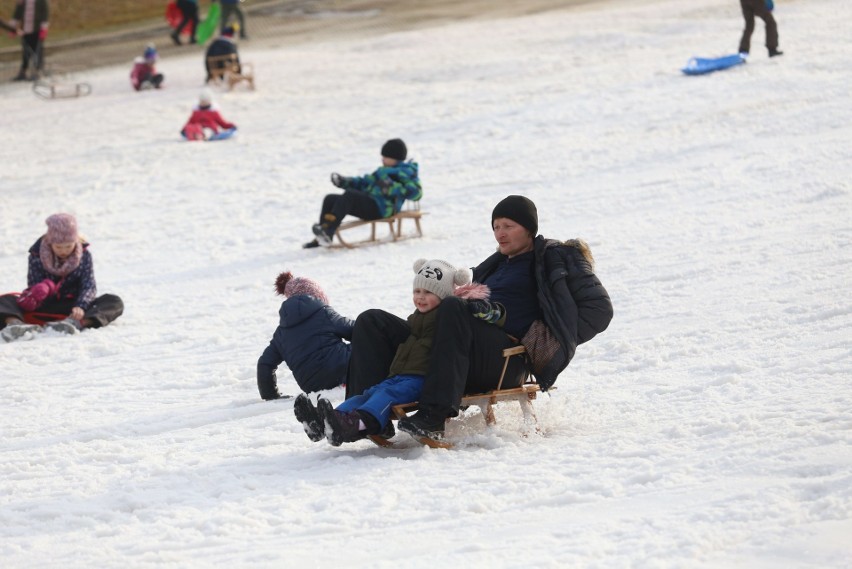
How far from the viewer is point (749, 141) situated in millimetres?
11445

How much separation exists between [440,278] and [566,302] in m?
0.50

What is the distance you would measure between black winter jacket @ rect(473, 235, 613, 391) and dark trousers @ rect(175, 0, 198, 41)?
1777 centimetres

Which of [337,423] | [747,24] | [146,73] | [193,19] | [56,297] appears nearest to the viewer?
[337,423]

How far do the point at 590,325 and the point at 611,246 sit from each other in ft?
12.8

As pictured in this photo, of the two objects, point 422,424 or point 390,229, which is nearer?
point 422,424

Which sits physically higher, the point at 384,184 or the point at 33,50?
the point at 33,50

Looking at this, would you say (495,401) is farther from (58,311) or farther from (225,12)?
(225,12)

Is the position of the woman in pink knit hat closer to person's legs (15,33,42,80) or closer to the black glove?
the black glove

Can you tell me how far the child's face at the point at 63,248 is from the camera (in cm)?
778

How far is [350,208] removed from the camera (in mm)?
9695

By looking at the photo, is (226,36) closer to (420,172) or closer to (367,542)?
(420,172)

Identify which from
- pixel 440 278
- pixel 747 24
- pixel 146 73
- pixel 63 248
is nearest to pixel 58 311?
pixel 63 248

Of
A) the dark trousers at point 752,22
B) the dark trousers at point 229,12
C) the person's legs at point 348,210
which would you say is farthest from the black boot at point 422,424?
the dark trousers at point 229,12

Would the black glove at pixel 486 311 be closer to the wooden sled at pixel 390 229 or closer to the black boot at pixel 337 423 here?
the black boot at pixel 337 423
